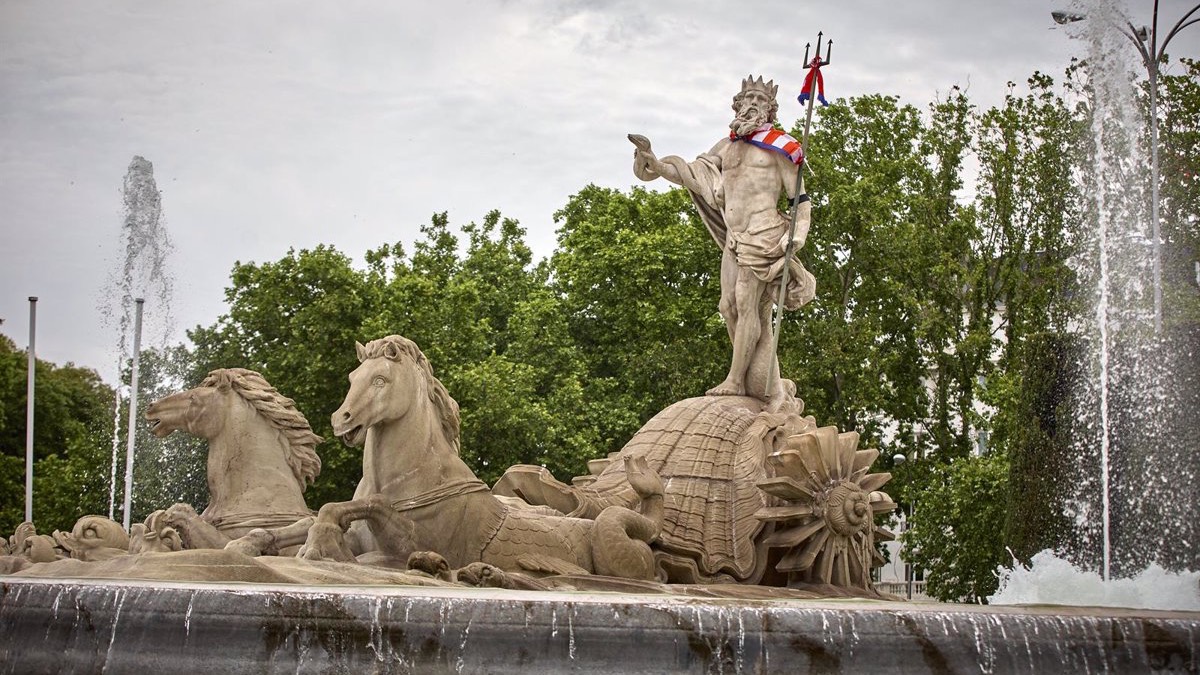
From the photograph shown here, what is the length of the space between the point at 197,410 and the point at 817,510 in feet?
14.8

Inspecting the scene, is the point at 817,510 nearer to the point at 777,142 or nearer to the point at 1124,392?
the point at 777,142

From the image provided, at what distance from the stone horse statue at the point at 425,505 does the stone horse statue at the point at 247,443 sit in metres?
1.25

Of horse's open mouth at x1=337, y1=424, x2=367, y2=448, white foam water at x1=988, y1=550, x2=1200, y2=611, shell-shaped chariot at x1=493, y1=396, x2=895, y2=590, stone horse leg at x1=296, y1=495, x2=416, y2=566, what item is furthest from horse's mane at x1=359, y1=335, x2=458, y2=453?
white foam water at x1=988, y1=550, x2=1200, y2=611

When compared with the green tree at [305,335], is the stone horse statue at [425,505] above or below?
below

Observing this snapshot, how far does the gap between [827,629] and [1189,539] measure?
46.6ft

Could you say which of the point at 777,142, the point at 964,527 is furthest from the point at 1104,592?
the point at 964,527

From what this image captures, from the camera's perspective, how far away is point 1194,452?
19.0m

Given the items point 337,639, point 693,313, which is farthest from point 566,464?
point 337,639

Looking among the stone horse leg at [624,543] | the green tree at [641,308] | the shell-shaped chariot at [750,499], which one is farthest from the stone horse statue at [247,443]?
the green tree at [641,308]

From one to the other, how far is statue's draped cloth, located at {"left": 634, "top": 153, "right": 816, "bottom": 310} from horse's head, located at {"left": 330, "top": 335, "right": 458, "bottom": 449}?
3.91 meters

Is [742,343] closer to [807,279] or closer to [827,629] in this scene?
[807,279]

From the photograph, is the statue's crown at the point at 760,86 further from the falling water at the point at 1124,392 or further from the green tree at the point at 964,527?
the green tree at the point at 964,527

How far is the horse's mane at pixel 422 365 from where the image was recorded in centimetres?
1042

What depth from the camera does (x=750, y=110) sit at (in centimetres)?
1387
